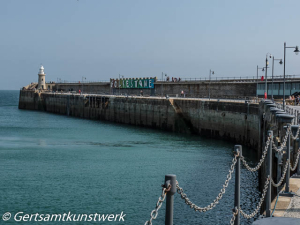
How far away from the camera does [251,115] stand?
44.6 m

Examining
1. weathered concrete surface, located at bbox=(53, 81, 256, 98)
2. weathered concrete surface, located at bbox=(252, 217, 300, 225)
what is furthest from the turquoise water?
weathered concrete surface, located at bbox=(53, 81, 256, 98)

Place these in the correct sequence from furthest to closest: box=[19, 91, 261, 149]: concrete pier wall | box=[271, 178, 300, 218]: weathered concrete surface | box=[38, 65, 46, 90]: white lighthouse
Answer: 1. box=[38, 65, 46, 90]: white lighthouse
2. box=[19, 91, 261, 149]: concrete pier wall
3. box=[271, 178, 300, 218]: weathered concrete surface

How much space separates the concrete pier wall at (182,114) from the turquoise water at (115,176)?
2603 millimetres

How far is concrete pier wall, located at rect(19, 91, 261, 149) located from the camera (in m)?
45.5

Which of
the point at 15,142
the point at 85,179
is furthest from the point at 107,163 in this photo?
the point at 15,142

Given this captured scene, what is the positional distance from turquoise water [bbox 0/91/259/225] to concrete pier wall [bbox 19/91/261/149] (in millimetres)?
2603

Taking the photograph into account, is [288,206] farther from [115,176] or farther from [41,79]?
[41,79]

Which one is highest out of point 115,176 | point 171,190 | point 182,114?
point 171,190

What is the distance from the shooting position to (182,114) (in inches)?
2287

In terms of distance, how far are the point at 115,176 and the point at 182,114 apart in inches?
1260

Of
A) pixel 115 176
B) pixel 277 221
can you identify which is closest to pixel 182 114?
pixel 115 176

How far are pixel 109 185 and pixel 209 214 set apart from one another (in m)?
7.39

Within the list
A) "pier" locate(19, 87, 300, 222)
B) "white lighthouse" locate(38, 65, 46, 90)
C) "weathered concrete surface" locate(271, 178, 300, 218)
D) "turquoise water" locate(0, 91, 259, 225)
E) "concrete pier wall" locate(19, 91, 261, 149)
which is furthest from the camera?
"white lighthouse" locate(38, 65, 46, 90)

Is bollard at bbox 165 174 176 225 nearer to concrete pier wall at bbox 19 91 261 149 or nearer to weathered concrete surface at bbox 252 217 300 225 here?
weathered concrete surface at bbox 252 217 300 225
